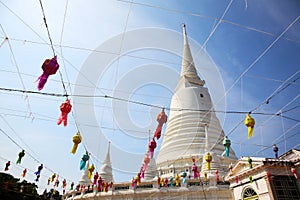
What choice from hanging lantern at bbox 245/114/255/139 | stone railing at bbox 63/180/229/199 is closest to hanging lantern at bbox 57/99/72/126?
hanging lantern at bbox 245/114/255/139

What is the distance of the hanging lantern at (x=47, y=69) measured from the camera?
5.98 metres

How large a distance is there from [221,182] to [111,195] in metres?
11.5

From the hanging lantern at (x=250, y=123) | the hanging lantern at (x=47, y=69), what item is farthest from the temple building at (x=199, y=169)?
the hanging lantern at (x=47, y=69)

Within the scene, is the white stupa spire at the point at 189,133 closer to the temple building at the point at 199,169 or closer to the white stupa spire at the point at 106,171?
the temple building at the point at 199,169

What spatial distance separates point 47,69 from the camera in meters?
6.05

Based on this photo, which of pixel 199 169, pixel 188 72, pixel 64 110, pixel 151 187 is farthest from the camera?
pixel 188 72

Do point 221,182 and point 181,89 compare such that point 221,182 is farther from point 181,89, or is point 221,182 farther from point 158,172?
point 181,89

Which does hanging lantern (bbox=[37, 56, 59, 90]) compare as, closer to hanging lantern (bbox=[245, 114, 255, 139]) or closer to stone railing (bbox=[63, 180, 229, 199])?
hanging lantern (bbox=[245, 114, 255, 139])

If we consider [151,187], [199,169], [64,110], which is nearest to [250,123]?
[64,110]

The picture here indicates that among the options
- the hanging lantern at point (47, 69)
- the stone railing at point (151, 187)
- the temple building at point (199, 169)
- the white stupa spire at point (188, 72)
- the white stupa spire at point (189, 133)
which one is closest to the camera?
the hanging lantern at point (47, 69)

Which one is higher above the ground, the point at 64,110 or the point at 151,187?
the point at 64,110

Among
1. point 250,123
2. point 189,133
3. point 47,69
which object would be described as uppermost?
point 189,133

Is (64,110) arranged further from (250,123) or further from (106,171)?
(106,171)

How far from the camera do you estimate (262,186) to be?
1326 centimetres
